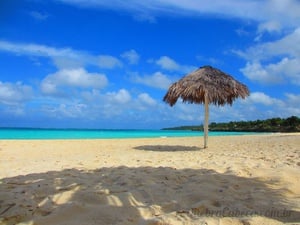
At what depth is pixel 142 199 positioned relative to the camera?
3.83 metres

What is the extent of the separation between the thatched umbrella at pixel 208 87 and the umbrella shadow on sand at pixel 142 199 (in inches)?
214

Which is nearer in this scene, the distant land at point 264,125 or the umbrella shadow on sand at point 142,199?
the umbrella shadow on sand at point 142,199

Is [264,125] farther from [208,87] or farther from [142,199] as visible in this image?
[142,199]

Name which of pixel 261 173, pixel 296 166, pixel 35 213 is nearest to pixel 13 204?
pixel 35 213

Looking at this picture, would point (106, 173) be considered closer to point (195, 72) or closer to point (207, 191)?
point (207, 191)

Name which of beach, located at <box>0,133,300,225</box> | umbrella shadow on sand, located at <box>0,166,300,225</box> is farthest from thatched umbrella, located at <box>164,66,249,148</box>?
umbrella shadow on sand, located at <box>0,166,300,225</box>

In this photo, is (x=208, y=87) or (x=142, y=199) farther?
(x=208, y=87)

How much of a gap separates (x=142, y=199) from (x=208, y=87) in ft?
23.3

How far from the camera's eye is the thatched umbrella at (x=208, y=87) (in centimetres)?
1048

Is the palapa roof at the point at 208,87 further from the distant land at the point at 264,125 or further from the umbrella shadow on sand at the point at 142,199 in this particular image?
the distant land at the point at 264,125

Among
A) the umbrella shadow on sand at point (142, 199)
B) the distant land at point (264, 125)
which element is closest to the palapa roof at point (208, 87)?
the umbrella shadow on sand at point (142, 199)

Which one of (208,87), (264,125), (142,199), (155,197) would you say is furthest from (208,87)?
(264,125)

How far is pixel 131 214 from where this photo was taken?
3.30 meters

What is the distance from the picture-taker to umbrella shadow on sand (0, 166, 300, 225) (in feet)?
10.4
